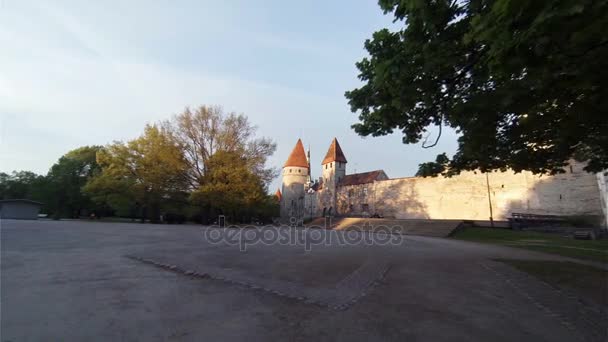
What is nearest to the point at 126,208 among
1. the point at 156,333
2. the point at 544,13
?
the point at 156,333

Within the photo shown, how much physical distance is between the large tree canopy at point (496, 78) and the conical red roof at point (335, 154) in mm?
50244

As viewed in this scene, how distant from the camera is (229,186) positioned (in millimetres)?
26922

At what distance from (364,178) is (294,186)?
48.8 ft

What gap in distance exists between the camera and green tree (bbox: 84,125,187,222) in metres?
28.1

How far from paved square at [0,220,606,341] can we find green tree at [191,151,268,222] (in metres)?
19.9

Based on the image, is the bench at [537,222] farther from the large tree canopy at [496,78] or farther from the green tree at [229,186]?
the green tree at [229,186]

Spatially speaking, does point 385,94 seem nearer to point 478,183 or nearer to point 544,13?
point 544,13

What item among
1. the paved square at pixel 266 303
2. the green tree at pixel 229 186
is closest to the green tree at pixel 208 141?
the green tree at pixel 229 186

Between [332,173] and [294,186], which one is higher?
[332,173]

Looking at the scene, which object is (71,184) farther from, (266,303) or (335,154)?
(266,303)

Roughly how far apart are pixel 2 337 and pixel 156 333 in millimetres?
1390

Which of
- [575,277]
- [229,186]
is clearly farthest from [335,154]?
[575,277]

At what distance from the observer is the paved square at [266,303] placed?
3.08m

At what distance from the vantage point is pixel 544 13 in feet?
8.20
